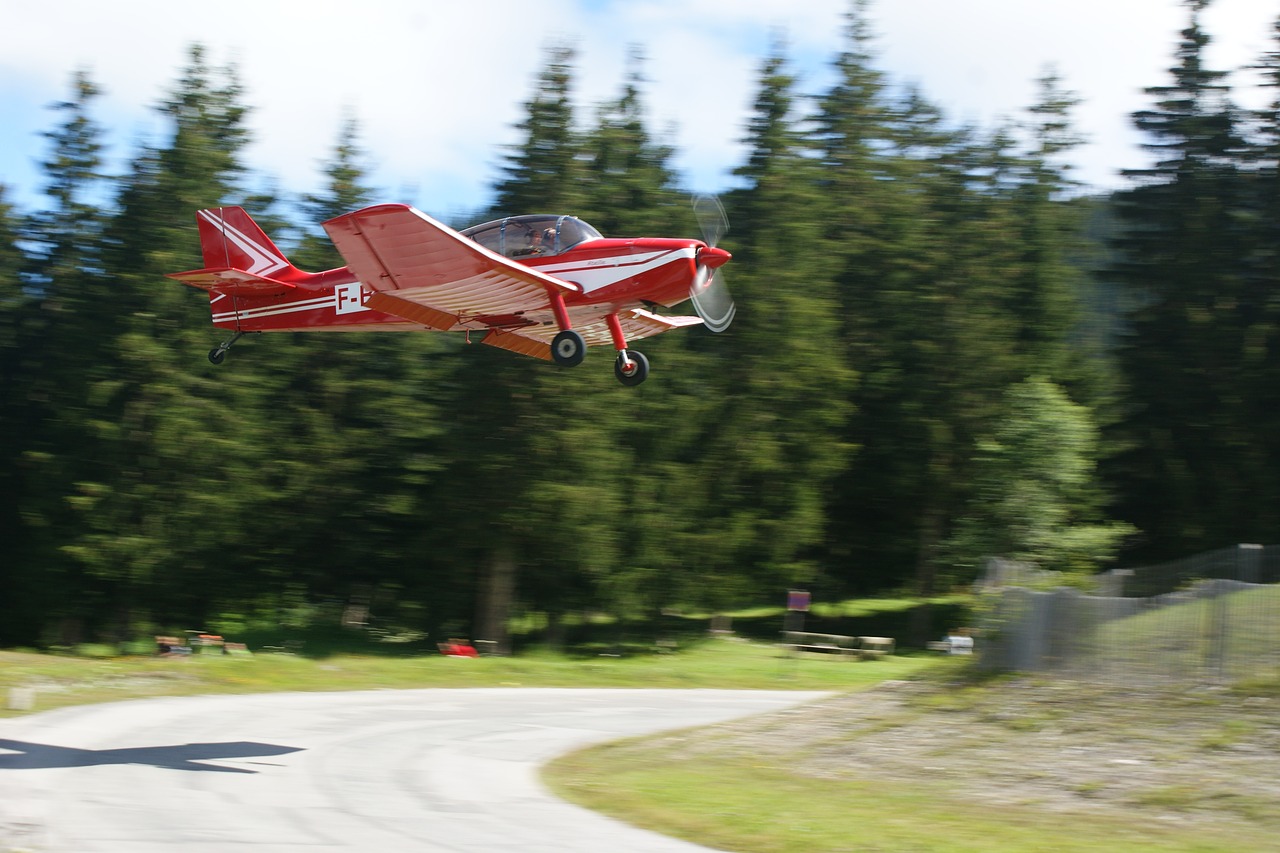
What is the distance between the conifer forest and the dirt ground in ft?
65.7

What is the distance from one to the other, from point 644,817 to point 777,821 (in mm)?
1432

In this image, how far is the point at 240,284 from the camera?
64.3ft

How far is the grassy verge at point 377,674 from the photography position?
2244cm

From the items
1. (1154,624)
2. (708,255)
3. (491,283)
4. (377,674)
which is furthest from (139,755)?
(1154,624)

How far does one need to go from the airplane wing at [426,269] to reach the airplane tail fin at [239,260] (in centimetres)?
262

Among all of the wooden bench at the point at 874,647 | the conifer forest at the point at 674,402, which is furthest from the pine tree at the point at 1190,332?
the wooden bench at the point at 874,647

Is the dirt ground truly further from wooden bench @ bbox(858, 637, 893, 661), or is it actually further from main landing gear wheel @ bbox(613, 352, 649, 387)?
wooden bench @ bbox(858, 637, 893, 661)

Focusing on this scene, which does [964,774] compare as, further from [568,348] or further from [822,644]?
[822,644]

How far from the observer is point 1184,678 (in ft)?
57.3

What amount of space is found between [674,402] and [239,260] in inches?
866

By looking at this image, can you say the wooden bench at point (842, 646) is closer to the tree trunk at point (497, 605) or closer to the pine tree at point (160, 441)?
the tree trunk at point (497, 605)

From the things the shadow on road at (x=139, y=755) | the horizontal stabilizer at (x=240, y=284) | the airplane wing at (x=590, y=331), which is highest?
the horizontal stabilizer at (x=240, y=284)

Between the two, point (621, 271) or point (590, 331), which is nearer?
point (621, 271)

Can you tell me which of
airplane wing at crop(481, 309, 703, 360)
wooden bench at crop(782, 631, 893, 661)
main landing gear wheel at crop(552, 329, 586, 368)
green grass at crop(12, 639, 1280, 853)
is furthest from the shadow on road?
wooden bench at crop(782, 631, 893, 661)
